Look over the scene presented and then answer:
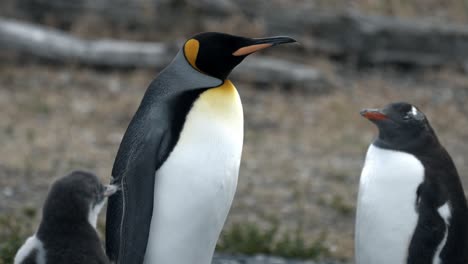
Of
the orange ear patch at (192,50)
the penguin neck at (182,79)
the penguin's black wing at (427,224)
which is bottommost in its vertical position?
the penguin's black wing at (427,224)

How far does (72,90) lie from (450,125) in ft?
14.5

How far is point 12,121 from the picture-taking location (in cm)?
994

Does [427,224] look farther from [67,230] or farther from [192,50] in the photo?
[67,230]

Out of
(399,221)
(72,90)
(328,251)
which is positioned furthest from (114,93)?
(399,221)

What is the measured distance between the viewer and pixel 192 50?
4.54 metres

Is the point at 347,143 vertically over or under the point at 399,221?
under

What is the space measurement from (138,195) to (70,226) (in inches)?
24.7

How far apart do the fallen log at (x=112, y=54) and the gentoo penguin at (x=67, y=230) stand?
26.1 ft

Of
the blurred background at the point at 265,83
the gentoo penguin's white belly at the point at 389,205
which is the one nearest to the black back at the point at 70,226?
the gentoo penguin's white belly at the point at 389,205

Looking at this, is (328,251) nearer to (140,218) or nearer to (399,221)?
(399,221)

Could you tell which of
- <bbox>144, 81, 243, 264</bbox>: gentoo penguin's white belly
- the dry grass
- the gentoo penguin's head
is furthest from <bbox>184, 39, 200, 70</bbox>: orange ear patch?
the dry grass

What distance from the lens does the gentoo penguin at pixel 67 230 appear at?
11.8ft

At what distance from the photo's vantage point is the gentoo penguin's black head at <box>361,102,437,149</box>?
4.80 m

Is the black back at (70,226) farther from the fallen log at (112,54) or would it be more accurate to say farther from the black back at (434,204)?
the fallen log at (112,54)
